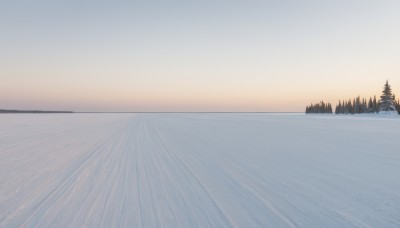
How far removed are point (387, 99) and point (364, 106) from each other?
66.4 feet

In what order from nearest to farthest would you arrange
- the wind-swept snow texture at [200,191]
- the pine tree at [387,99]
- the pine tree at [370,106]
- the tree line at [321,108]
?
the wind-swept snow texture at [200,191] → the pine tree at [387,99] → the pine tree at [370,106] → the tree line at [321,108]

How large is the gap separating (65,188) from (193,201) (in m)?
2.86

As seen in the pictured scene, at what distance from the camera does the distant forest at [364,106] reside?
77062mm

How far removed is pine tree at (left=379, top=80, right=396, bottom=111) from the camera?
76.7m

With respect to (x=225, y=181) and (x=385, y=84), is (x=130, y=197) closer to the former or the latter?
(x=225, y=181)

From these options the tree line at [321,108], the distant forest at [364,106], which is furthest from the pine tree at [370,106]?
the tree line at [321,108]

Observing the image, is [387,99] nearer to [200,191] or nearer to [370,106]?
[370,106]

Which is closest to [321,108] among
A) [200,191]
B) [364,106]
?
[364,106]

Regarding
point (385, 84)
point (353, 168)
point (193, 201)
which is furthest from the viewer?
point (385, 84)

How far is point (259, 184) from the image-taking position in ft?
22.1

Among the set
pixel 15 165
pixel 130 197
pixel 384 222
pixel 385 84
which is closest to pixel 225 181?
pixel 130 197

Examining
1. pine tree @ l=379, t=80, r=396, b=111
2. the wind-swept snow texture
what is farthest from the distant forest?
the wind-swept snow texture

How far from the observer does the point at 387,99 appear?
77.2 m

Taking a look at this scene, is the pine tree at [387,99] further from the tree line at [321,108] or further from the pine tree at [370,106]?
the tree line at [321,108]
